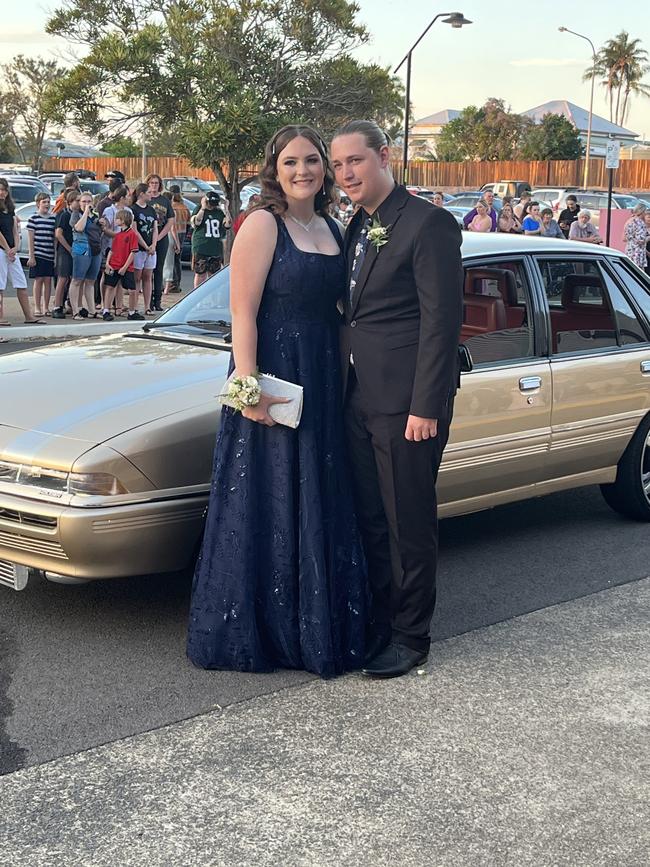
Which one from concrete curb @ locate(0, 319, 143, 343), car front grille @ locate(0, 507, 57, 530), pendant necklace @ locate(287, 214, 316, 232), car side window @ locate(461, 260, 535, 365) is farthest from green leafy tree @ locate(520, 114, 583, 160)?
car front grille @ locate(0, 507, 57, 530)

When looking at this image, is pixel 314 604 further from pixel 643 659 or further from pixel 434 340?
pixel 643 659

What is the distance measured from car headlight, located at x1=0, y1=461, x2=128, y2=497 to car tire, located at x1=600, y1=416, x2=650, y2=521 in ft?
10.3

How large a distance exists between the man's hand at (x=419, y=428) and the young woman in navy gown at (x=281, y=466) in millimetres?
318

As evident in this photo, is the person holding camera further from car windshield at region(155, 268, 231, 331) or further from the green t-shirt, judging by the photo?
car windshield at region(155, 268, 231, 331)

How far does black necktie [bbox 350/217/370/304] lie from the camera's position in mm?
4203

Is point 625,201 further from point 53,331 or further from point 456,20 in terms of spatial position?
point 53,331

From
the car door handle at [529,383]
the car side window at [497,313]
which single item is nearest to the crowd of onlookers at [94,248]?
the car side window at [497,313]

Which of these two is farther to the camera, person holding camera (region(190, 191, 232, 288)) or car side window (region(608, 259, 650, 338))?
person holding camera (region(190, 191, 232, 288))

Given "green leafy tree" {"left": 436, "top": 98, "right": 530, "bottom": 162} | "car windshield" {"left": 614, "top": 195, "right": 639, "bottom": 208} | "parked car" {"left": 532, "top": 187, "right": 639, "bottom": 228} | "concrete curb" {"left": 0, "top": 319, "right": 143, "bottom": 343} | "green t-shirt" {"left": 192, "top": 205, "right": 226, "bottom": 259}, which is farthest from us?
"green leafy tree" {"left": 436, "top": 98, "right": 530, "bottom": 162}

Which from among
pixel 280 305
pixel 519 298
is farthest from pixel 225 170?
pixel 280 305

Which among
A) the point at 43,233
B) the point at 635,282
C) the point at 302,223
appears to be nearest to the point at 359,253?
the point at 302,223

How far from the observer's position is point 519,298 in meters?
5.79

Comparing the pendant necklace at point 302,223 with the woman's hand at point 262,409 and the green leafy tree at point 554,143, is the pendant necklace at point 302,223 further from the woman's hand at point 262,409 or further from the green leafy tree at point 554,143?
the green leafy tree at point 554,143

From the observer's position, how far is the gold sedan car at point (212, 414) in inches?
168
